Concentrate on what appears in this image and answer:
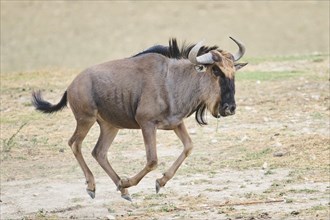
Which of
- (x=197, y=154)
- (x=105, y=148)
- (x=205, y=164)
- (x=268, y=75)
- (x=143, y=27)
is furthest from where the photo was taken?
(x=143, y=27)

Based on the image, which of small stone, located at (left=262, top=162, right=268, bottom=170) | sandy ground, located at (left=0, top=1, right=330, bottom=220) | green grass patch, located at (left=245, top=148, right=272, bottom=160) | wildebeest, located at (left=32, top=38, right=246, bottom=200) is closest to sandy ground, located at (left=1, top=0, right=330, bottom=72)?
sandy ground, located at (left=0, top=1, right=330, bottom=220)

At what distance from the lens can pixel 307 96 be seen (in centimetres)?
1672

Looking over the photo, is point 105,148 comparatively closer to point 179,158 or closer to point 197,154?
point 179,158

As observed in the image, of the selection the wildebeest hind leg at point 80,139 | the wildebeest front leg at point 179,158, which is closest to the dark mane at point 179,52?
the wildebeest front leg at point 179,158

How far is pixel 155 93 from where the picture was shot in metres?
11.1

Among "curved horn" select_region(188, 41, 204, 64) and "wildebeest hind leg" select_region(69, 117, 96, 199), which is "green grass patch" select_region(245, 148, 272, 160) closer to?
"wildebeest hind leg" select_region(69, 117, 96, 199)

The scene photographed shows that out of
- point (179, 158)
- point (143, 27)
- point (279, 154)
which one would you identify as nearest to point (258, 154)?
point (279, 154)

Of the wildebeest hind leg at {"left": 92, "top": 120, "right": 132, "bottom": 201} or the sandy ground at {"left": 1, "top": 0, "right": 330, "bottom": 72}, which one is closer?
the wildebeest hind leg at {"left": 92, "top": 120, "right": 132, "bottom": 201}

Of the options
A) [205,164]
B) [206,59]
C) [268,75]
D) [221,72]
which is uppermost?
[206,59]

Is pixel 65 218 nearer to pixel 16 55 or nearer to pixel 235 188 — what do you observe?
pixel 235 188

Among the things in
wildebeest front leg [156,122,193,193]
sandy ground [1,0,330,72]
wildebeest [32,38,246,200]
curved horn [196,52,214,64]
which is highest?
curved horn [196,52,214,64]

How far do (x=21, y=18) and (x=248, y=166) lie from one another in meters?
14.6

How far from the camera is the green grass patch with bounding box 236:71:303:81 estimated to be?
59.8 feet

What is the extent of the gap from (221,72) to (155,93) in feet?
2.19
